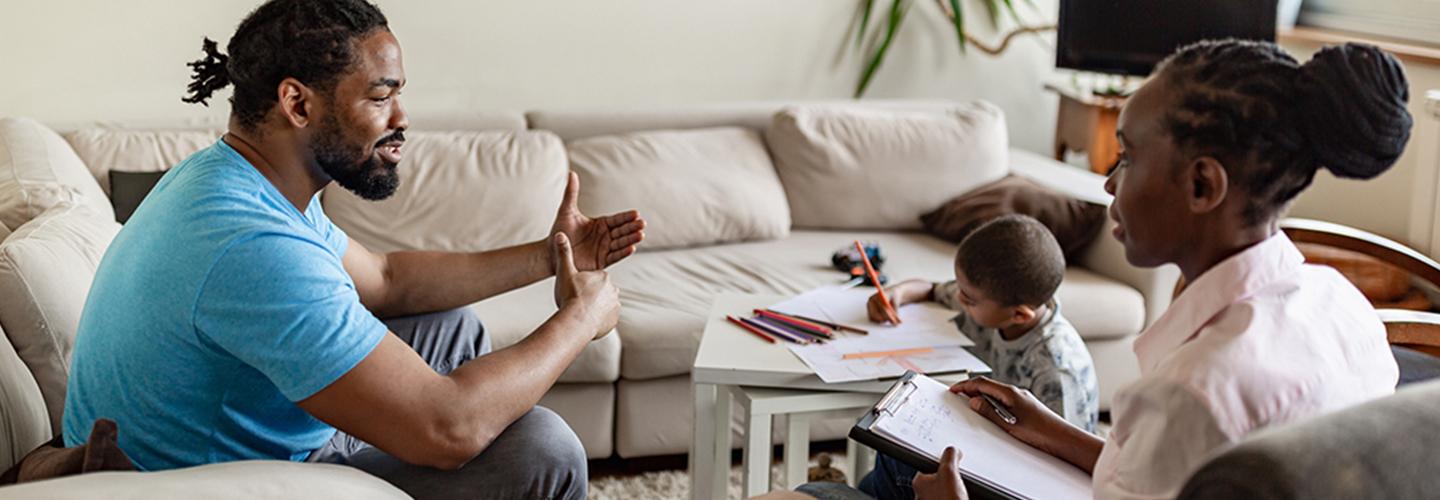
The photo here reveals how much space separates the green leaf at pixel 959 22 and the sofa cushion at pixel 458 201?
1.44m

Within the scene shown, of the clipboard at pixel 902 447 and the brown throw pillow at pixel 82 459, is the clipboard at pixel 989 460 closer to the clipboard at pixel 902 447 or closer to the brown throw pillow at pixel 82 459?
the clipboard at pixel 902 447

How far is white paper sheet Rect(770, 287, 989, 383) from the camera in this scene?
2.04 meters

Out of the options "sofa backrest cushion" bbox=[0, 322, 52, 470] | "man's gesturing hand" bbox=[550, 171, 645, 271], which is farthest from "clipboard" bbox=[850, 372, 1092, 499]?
"sofa backrest cushion" bbox=[0, 322, 52, 470]

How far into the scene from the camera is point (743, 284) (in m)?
3.08

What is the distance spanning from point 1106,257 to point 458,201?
153 centimetres

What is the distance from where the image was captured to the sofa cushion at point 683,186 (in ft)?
10.7

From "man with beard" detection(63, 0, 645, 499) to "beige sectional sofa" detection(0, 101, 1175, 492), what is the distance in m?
0.48

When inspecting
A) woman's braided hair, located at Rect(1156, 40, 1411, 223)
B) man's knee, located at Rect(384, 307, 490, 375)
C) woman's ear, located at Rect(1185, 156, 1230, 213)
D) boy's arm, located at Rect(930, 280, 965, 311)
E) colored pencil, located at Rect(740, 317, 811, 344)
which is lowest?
boy's arm, located at Rect(930, 280, 965, 311)

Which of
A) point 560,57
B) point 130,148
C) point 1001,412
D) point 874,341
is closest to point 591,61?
point 560,57

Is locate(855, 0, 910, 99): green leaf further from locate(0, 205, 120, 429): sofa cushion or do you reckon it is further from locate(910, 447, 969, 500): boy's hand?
locate(910, 447, 969, 500): boy's hand

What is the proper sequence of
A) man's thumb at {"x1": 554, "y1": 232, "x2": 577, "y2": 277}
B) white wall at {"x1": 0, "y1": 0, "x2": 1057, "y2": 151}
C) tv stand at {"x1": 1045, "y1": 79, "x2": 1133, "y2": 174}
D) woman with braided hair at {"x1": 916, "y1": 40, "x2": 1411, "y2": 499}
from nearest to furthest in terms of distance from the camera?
woman with braided hair at {"x1": 916, "y1": 40, "x2": 1411, "y2": 499}, man's thumb at {"x1": 554, "y1": 232, "x2": 577, "y2": 277}, white wall at {"x1": 0, "y1": 0, "x2": 1057, "y2": 151}, tv stand at {"x1": 1045, "y1": 79, "x2": 1133, "y2": 174}

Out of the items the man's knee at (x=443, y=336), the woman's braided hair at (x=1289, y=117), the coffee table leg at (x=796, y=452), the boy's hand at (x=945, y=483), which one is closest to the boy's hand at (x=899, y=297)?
the coffee table leg at (x=796, y=452)

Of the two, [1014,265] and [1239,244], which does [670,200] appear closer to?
[1014,265]

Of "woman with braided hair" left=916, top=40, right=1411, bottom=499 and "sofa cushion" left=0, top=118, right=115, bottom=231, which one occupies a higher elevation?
"woman with braided hair" left=916, top=40, right=1411, bottom=499
